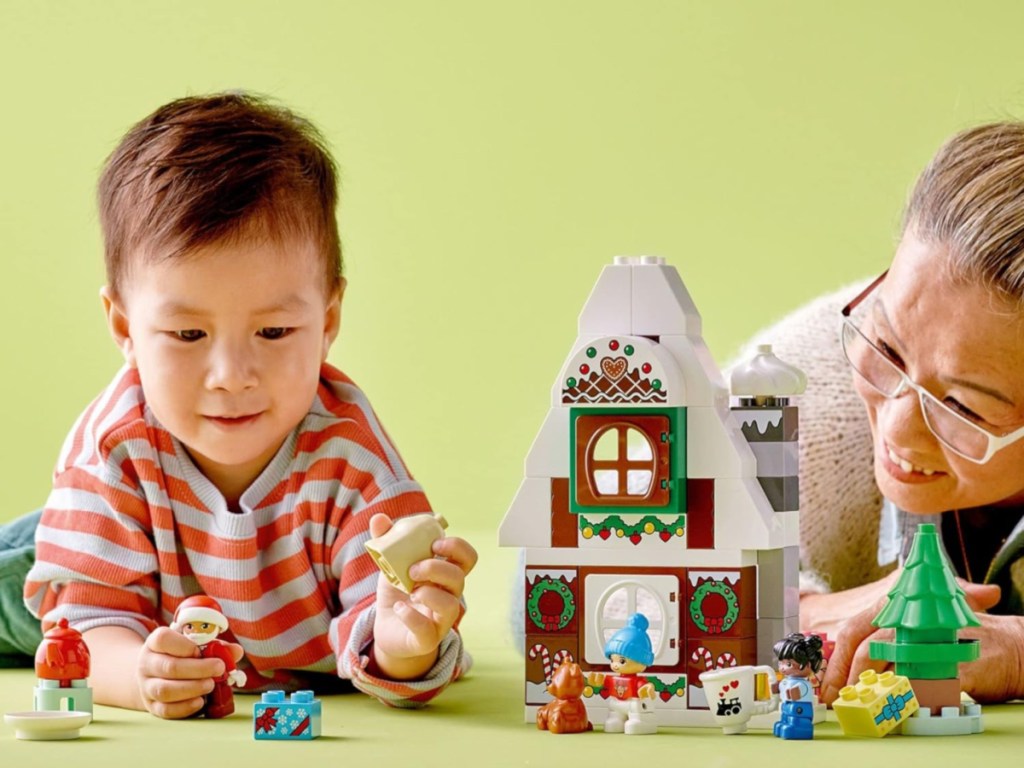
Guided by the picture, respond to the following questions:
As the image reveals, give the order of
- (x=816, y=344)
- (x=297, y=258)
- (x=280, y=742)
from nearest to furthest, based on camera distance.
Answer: (x=280, y=742) → (x=297, y=258) → (x=816, y=344)

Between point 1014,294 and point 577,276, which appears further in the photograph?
point 577,276

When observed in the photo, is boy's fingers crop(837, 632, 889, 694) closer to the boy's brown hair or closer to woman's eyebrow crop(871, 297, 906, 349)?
woman's eyebrow crop(871, 297, 906, 349)

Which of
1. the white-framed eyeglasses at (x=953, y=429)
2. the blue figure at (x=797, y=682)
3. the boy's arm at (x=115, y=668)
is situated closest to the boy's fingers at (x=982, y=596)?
the white-framed eyeglasses at (x=953, y=429)

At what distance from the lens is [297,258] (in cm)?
137

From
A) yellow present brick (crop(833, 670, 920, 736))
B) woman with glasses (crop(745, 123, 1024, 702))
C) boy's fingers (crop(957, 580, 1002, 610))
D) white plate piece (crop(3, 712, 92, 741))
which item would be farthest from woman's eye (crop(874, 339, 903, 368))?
white plate piece (crop(3, 712, 92, 741))

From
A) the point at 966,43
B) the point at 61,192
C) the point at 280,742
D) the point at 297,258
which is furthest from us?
the point at 61,192

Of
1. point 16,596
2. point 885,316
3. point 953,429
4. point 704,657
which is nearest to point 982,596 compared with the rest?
point 953,429

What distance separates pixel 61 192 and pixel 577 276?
101 cm

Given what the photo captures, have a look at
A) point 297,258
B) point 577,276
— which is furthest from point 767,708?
point 577,276

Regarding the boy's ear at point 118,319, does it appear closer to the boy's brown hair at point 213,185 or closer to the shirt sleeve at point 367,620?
the boy's brown hair at point 213,185

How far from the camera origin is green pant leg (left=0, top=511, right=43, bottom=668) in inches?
64.3

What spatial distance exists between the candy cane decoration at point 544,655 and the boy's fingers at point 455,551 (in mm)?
73

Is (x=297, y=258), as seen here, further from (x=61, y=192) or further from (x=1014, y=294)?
(x=61, y=192)

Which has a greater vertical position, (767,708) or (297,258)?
(297,258)
